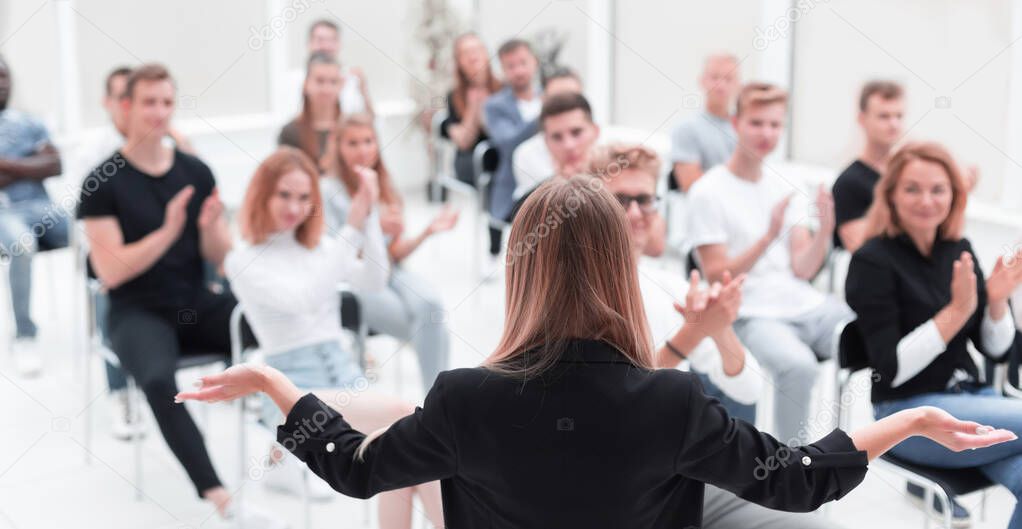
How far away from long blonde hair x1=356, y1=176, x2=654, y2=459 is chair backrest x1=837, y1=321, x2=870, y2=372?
1367 millimetres

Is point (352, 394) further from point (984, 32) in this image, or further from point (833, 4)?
point (833, 4)

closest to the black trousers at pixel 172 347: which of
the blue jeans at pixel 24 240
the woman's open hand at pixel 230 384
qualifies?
the blue jeans at pixel 24 240

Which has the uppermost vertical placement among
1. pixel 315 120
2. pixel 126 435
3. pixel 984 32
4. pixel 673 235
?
pixel 984 32

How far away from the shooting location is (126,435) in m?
3.90

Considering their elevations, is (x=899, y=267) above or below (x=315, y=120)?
below

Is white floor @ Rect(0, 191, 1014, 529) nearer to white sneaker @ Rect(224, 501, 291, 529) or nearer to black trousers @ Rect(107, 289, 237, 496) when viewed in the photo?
white sneaker @ Rect(224, 501, 291, 529)

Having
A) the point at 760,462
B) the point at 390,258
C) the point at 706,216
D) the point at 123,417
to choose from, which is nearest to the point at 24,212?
the point at 123,417

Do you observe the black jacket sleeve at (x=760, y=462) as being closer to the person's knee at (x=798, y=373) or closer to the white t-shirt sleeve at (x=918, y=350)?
the white t-shirt sleeve at (x=918, y=350)

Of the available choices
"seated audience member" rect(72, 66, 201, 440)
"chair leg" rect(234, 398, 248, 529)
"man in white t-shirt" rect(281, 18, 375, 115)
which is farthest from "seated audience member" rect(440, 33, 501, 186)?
"chair leg" rect(234, 398, 248, 529)

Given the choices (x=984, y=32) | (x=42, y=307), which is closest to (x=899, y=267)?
(x=984, y=32)

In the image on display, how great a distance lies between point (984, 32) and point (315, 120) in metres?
2.64

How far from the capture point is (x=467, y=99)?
5.84 meters

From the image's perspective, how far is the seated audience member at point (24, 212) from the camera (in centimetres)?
452

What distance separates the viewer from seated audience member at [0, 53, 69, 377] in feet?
14.8
